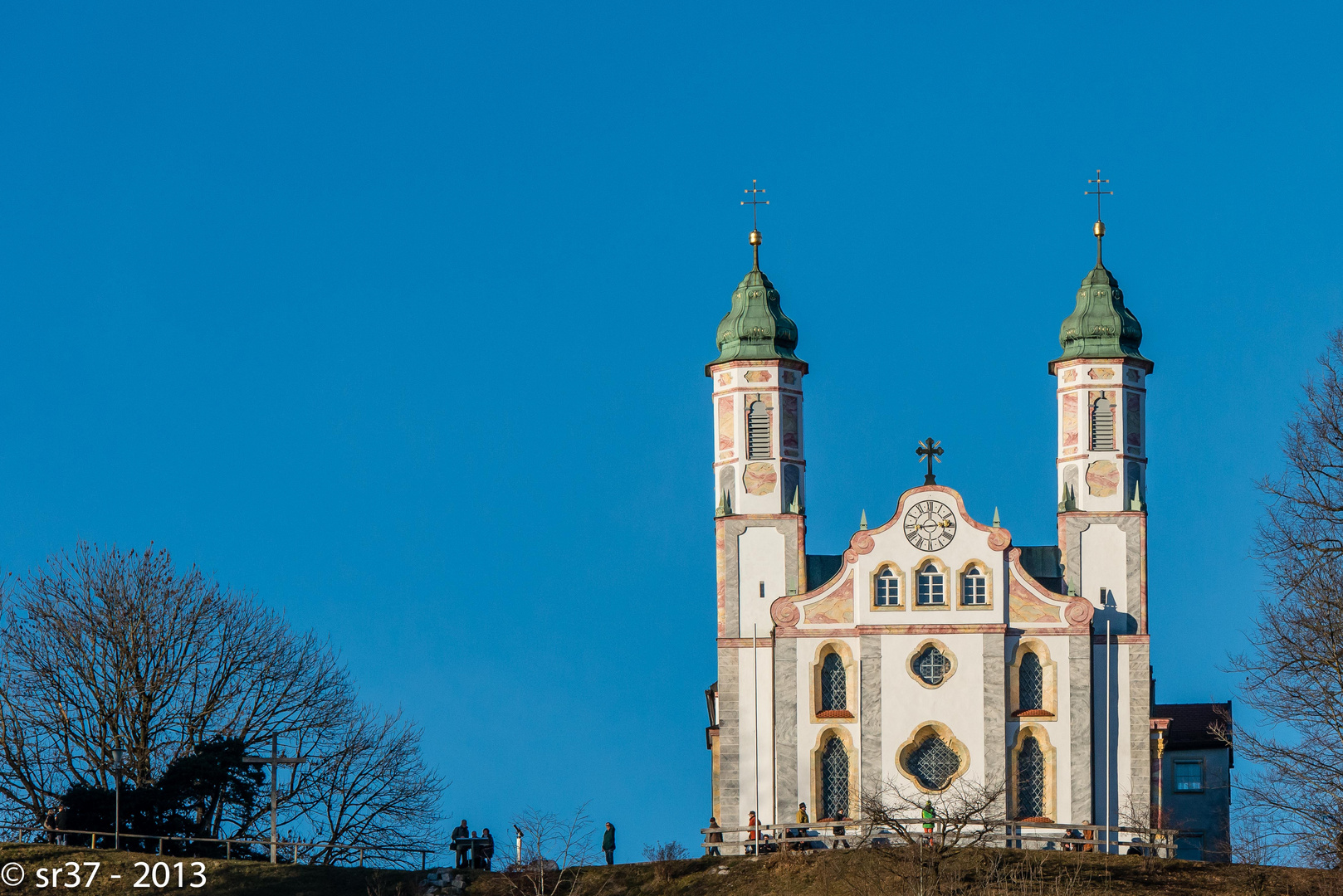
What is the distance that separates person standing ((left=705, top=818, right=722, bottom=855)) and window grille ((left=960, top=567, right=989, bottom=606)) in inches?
336

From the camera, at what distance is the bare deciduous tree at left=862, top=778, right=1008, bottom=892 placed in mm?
52594

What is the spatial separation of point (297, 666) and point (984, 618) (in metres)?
17.6

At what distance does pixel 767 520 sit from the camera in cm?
7219

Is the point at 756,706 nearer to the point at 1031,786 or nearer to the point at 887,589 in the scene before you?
the point at 887,589

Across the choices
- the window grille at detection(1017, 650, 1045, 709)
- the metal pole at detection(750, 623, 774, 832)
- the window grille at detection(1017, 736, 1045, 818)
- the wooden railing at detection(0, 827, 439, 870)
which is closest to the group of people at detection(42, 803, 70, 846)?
the wooden railing at detection(0, 827, 439, 870)

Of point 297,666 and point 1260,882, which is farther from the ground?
point 297,666

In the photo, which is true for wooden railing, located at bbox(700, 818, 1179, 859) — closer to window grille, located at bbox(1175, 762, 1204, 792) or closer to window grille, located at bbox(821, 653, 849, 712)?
window grille, located at bbox(821, 653, 849, 712)

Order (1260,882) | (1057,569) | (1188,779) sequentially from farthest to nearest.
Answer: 1. (1188,779)
2. (1057,569)
3. (1260,882)

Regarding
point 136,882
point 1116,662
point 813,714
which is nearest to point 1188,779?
point 1116,662

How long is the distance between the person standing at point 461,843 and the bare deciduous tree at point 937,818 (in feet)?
29.1

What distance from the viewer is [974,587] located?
229 ft

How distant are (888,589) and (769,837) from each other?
315 inches

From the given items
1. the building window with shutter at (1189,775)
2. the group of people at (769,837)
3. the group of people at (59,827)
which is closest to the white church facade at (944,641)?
the group of people at (769,837)

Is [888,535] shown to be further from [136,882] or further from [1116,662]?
[136,882]
